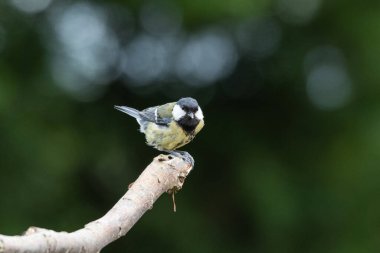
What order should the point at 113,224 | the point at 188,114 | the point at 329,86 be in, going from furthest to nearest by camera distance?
the point at 329,86 < the point at 188,114 < the point at 113,224

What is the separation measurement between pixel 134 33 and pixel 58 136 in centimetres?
77

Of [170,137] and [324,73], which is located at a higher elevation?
[324,73]

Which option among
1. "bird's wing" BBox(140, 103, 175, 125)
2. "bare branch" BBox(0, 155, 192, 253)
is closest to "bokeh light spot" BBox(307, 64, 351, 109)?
"bird's wing" BBox(140, 103, 175, 125)

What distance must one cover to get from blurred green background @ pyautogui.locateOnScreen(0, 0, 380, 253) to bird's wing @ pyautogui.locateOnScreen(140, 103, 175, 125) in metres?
1.07

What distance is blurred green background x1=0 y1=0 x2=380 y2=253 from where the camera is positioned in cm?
412

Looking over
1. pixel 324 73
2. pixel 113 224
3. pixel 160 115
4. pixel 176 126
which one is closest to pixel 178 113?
pixel 176 126

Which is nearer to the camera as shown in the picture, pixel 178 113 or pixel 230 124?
pixel 178 113

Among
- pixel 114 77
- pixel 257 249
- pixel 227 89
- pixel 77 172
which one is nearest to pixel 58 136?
pixel 77 172

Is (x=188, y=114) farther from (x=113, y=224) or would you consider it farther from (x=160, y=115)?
(x=113, y=224)

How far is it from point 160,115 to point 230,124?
4.91 feet

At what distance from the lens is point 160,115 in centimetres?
295

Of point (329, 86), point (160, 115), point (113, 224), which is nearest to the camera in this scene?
point (113, 224)

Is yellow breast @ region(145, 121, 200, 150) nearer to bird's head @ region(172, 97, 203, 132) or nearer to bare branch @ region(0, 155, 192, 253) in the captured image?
bird's head @ region(172, 97, 203, 132)

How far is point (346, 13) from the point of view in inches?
175
